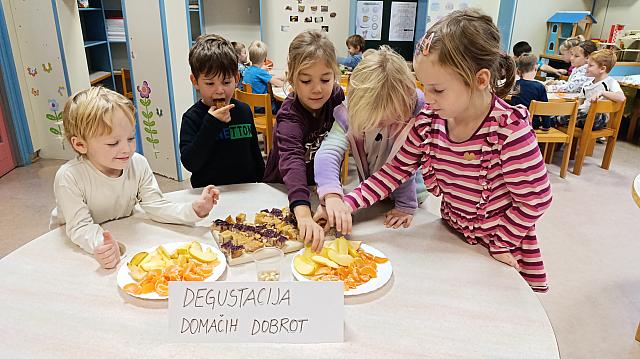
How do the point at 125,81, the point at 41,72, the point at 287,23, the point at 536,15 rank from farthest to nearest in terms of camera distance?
1. the point at 536,15
2. the point at 287,23
3. the point at 125,81
4. the point at 41,72

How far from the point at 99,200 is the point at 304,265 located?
0.61m

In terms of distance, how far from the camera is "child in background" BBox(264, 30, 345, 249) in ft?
4.33

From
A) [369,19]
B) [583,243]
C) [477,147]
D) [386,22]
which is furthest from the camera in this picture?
[386,22]

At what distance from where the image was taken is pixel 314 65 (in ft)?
4.43

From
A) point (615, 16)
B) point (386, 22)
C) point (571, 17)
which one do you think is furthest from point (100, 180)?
point (615, 16)

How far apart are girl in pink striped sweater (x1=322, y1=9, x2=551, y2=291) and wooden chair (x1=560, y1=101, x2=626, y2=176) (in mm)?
3150

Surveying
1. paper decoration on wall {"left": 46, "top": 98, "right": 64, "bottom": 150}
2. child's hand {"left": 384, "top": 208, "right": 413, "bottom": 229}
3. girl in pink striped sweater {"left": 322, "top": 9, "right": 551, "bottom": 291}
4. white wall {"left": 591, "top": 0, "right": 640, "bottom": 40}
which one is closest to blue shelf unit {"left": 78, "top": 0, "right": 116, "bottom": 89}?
paper decoration on wall {"left": 46, "top": 98, "right": 64, "bottom": 150}

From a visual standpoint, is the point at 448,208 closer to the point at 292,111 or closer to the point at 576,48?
the point at 292,111

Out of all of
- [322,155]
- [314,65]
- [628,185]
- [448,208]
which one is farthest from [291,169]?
[628,185]

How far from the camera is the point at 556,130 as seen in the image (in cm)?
394

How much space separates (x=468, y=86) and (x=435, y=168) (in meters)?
0.25

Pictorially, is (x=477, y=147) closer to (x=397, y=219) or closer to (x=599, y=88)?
(x=397, y=219)

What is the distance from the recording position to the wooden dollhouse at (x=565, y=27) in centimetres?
568

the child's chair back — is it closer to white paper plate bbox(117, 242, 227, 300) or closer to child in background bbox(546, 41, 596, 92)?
child in background bbox(546, 41, 596, 92)
